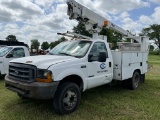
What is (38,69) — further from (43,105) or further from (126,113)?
(126,113)

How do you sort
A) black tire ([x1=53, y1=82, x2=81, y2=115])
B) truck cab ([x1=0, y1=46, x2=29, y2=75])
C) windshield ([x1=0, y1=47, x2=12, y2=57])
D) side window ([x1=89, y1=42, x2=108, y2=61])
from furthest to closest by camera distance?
windshield ([x1=0, y1=47, x2=12, y2=57])
truck cab ([x1=0, y1=46, x2=29, y2=75])
side window ([x1=89, y1=42, x2=108, y2=61])
black tire ([x1=53, y1=82, x2=81, y2=115])

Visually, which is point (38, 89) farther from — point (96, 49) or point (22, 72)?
point (96, 49)

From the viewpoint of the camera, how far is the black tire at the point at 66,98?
488 cm

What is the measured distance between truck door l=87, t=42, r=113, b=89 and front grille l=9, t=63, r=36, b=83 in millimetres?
1697

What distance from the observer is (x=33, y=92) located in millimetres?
4562

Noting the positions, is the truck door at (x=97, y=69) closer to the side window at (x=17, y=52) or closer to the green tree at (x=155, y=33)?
the side window at (x=17, y=52)

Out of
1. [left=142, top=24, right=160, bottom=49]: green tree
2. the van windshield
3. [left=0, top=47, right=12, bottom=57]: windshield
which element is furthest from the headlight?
[left=142, top=24, right=160, bottom=49]: green tree

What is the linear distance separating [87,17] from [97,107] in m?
3.22

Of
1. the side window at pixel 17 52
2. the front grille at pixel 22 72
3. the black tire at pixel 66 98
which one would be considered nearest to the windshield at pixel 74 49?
the black tire at pixel 66 98

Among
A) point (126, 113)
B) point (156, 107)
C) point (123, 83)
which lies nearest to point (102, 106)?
point (126, 113)

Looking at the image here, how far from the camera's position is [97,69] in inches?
238

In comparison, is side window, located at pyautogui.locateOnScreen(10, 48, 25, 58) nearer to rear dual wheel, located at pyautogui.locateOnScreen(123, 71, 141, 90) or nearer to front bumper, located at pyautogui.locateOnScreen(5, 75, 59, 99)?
rear dual wheel, located at pyautogui.locateOnScreen(123, 71, 141, 90)

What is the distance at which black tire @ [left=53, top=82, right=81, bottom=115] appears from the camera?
4.88 meters

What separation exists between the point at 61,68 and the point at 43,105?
1528 millimetres
